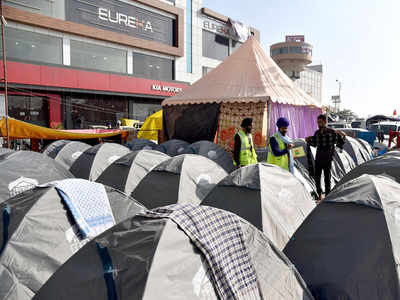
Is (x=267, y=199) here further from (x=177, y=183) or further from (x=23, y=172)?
(x=23, y=172)

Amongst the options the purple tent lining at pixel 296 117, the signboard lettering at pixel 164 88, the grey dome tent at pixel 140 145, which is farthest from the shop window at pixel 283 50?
the grey dome tent at pixel 140 145

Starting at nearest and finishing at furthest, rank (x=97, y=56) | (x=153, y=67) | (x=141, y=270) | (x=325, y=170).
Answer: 1. (x=141, y=270)
2. (x=325, y=170)
3. (x=97, y=56)
4. (x=153, y=67)

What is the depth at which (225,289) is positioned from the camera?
190 centimetres

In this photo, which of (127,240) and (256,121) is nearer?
(127,240)

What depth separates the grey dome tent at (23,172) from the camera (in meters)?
4.12

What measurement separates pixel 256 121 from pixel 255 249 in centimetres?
794

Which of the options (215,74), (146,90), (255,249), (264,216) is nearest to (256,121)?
(215,74)

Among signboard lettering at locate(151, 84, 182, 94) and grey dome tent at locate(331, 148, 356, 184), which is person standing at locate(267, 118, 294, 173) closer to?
grey dome tent at locate(331, 148, 356, 184)

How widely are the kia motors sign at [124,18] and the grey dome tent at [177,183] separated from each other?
73.4 feet

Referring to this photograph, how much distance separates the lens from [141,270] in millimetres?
1742

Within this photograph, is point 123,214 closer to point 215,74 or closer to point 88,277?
point 88,277

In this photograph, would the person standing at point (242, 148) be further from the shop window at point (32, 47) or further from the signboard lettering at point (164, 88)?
the signboard lettering at point (164, 88)

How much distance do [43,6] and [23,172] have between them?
72.0ft

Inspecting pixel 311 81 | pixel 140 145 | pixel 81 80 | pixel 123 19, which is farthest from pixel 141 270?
pixel 311 81
